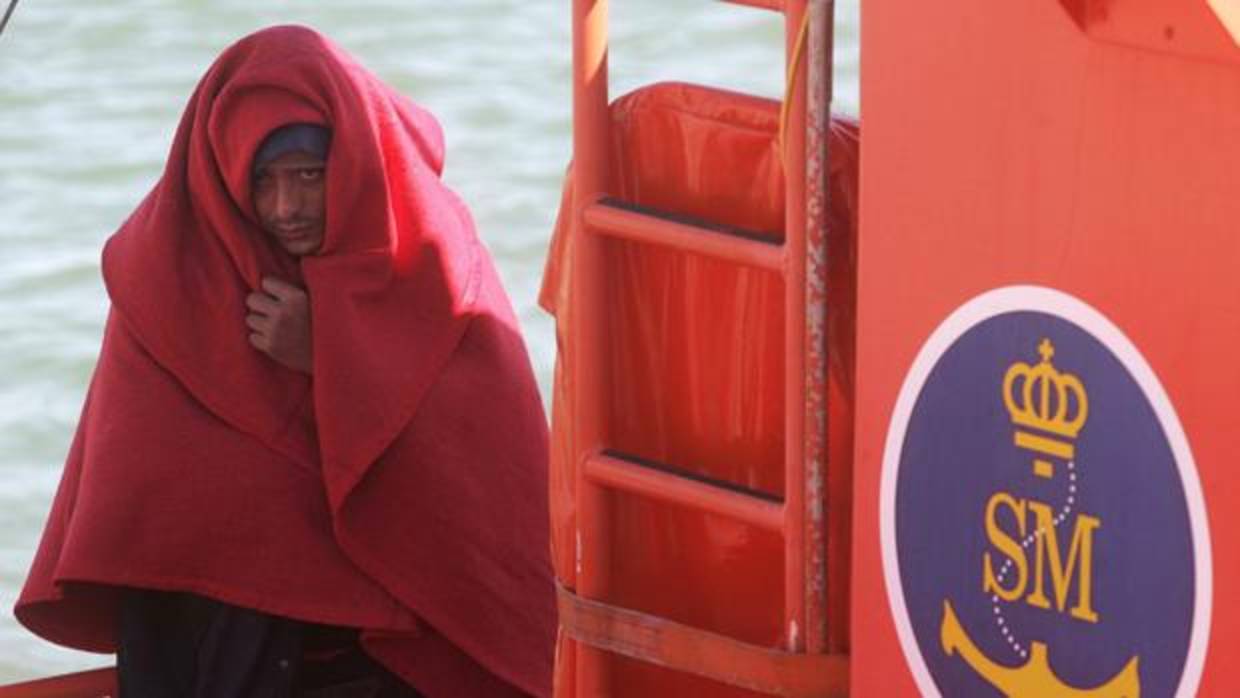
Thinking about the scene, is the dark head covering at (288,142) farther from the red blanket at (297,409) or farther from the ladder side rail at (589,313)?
the ladder side rail at (589,313)

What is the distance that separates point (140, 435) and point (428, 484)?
1.29ft

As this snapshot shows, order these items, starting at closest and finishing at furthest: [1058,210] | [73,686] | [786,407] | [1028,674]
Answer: [1058,210] < [1028,674] < [786,407] < [73,686]

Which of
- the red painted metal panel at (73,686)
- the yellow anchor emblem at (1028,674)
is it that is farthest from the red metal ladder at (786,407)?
the red painted metal panel at (73,686)

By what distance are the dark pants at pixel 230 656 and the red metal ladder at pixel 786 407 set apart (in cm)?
76

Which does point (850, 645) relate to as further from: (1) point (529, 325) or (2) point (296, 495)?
(1) point (529, 325)

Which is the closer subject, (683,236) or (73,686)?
(683,236)

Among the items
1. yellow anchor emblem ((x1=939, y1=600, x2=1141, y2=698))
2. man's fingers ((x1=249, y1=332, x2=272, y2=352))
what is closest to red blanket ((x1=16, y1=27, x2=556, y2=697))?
man's fingers ((x1=249, y1=332, x2=272, y2=352))

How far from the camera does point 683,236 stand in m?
3.03

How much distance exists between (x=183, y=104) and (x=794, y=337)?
8501 mm

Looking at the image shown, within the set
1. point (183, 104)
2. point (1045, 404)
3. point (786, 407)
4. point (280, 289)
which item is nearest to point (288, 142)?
point (280, 289)

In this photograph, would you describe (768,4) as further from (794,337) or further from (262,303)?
(262,303)

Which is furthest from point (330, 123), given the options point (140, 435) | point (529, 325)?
point (529, 325)

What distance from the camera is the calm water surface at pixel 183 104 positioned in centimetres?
925

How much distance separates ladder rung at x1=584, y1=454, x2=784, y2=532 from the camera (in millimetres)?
3004
